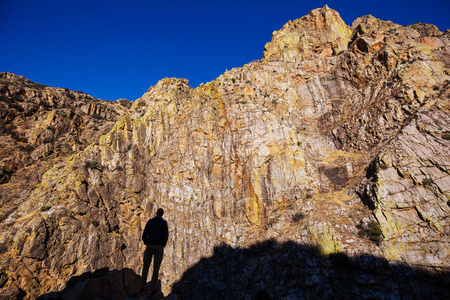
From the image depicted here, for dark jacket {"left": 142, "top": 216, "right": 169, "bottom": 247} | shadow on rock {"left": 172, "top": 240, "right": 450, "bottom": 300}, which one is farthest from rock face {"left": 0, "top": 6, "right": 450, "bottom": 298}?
dark jacket {"left": 142, "top": 216, "right": 169, "bottom": 247}

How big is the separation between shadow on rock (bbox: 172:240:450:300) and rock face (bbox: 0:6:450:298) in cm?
112

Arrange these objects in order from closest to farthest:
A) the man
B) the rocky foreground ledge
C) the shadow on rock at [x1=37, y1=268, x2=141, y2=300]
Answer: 1. the shadow on rock at [x1=37, y1=268, x2=141, y2=300]
2. the man
3. the rocky foreground ledge

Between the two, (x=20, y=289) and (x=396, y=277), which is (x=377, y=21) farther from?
(x=20, y=289)

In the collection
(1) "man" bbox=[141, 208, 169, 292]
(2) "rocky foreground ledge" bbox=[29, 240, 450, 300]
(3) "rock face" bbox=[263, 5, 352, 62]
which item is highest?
(3) "rock face" bbox=[263, 5, 352, 62]

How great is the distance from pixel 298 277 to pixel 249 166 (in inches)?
626

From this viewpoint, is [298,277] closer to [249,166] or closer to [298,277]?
[298,277]

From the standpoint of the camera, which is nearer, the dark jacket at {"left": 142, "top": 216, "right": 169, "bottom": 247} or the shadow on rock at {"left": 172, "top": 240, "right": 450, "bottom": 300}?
the dark jacket at {"left": 142, "top": 216, "right": 169, "bottom": 247}

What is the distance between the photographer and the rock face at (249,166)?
73.9ft

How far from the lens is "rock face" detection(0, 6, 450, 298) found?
2252 cm

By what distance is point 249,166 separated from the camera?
108 ft

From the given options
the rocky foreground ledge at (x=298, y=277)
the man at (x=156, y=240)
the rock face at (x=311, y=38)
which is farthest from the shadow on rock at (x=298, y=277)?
the rock face at (x=311, y=38)

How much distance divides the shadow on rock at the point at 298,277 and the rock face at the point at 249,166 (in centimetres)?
112

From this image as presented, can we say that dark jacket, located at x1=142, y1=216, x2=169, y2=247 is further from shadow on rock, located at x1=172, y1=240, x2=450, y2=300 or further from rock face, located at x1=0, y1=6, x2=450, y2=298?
rock face, located at x1=0, y1=6, x2=450, y2=298

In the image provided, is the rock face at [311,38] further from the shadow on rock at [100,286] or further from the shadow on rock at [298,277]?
the shadow on rock at [100,286]
